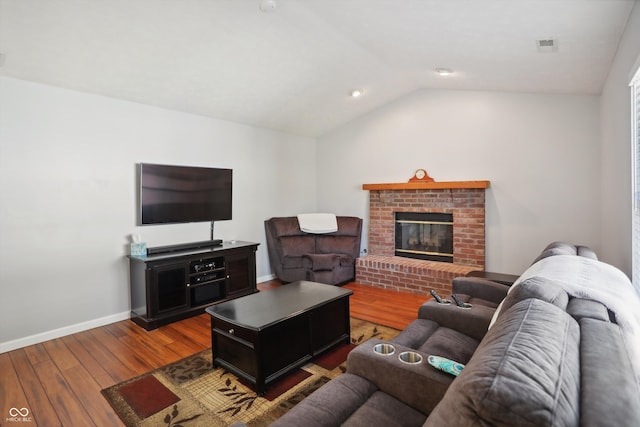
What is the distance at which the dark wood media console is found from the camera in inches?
137

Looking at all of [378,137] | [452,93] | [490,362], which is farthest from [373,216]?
[490,362]

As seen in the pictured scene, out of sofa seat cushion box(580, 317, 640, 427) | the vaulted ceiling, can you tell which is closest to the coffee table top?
sofa seat cushion box(580, 317, 640, 427)

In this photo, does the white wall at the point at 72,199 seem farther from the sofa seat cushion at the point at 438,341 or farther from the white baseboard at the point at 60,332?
the sofa seat cushion at the point at 438,341

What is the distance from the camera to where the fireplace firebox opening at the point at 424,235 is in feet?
16.1

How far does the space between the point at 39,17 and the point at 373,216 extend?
448 cm

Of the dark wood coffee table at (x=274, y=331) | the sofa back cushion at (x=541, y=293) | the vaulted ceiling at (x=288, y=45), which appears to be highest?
the vaulted ceiling at (x=288, y=45)

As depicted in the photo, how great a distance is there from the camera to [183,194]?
409 centimetres

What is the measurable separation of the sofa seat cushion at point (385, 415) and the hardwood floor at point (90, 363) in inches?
61.9

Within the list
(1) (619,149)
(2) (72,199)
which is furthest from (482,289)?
(2) (72,199)

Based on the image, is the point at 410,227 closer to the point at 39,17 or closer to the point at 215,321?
the point at 215,321

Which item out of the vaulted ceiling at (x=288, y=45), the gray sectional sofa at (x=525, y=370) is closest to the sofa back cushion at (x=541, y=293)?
the gray sectional sofa at (x=525, y=370)

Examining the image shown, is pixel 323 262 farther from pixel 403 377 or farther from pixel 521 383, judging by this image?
pixel 521 383

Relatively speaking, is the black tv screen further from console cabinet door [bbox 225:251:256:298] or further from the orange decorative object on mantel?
the orange decorative object on mantel

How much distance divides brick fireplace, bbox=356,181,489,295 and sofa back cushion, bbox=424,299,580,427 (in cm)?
360
